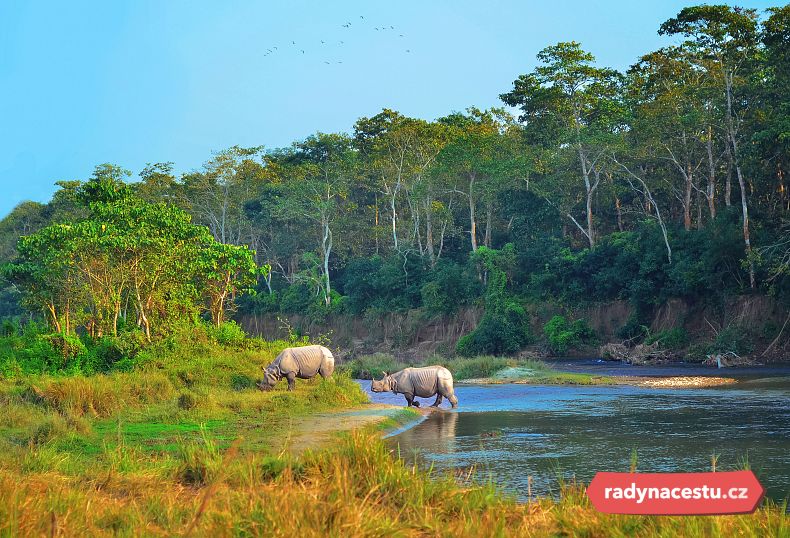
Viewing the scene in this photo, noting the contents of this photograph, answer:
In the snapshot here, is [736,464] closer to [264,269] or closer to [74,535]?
[74,535]

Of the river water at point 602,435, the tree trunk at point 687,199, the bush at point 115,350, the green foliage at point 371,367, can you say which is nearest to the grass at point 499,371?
the green foliage at point 371,367

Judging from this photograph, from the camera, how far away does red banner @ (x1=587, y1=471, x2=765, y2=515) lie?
7.53 meters

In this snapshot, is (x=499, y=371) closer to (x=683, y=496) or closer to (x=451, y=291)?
(x=451, y=291)

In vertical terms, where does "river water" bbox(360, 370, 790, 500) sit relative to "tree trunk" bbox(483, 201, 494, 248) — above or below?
below

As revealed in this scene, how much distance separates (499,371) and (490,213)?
2027 cm

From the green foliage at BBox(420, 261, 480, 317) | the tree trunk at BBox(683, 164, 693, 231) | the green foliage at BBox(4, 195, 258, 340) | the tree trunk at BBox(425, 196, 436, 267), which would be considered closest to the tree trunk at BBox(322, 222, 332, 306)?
the tree trunk at BBox(425, 196, 436, 267)

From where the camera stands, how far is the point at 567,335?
4344 cm

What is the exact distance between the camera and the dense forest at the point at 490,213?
1107 inches

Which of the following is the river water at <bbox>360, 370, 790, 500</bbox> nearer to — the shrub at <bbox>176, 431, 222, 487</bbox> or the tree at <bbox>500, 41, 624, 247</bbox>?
the shrub at <bbox>176, 431, 222, 487</bbox>

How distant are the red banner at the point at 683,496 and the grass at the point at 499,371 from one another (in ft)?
68.1

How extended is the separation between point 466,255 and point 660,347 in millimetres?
17974

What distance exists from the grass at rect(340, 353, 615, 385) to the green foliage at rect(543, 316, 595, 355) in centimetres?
703

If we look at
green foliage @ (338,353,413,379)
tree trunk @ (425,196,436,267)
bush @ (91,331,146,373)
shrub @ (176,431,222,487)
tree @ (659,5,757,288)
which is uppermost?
tree @ (659,5,757,288)

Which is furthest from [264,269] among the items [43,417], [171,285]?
[43,417]
